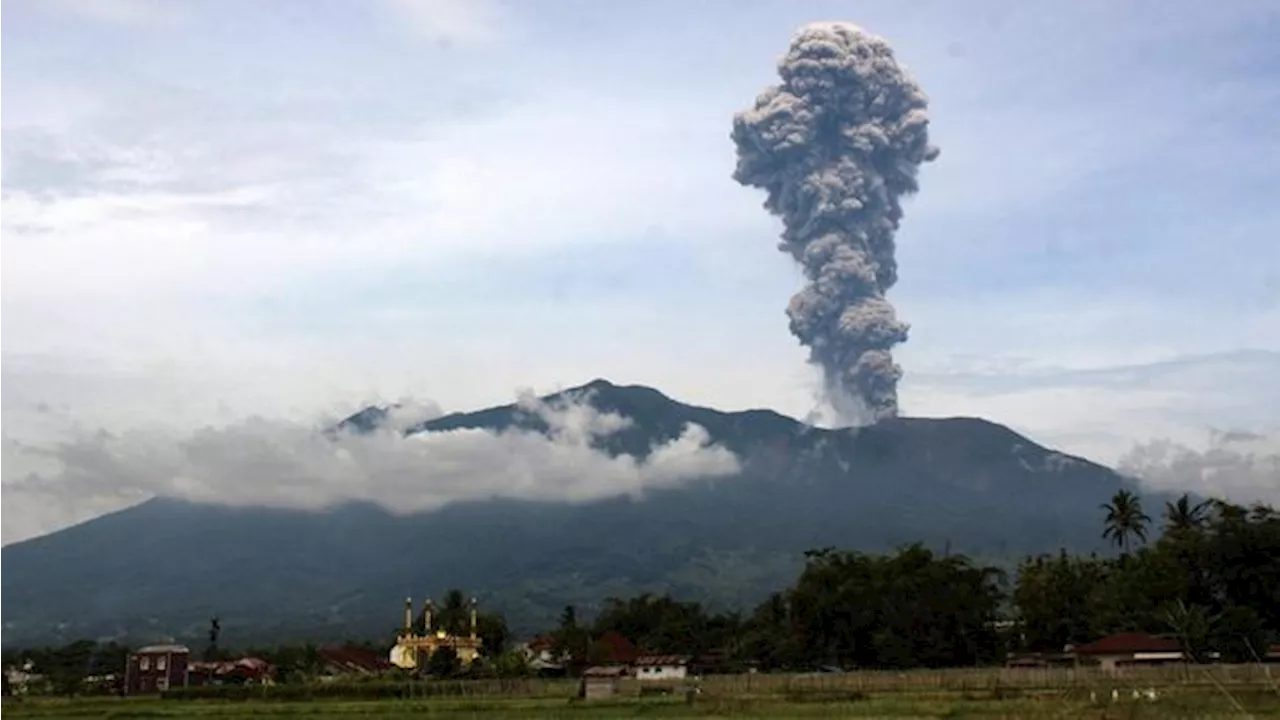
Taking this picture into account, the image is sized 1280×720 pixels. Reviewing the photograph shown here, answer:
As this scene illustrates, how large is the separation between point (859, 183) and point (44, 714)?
13888 cm

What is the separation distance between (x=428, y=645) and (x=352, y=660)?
10.5m

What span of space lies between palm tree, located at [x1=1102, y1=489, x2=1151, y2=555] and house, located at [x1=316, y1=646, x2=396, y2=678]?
4960 centimetres

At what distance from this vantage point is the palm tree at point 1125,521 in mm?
96250

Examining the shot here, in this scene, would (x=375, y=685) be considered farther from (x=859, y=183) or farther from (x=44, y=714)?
(x=859, y=183)

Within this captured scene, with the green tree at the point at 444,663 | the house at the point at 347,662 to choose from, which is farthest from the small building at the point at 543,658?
the house at the point at 347,662

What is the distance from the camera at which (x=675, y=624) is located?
337 feet

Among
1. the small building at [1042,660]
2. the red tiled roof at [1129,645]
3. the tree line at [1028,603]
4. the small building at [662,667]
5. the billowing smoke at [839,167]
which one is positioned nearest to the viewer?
the red tiled roof at [1129,645]

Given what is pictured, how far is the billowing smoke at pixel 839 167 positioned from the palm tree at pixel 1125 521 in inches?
3051

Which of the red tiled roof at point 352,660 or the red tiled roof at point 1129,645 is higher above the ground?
the red tiled roof at point 352,660

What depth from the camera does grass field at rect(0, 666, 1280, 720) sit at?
3200cm

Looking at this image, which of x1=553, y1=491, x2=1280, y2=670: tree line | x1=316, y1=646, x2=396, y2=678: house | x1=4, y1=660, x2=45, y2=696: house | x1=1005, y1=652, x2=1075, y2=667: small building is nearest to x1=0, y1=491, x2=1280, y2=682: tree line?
x1=553, y1=491, x2=1280, y2=670: tree line

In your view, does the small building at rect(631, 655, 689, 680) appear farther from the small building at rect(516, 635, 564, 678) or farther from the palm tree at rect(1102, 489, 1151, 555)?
the palm tree at rect(1102, 489, 1151, 555)

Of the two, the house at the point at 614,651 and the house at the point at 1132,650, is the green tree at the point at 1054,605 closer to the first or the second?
the house at the point at 1132,650

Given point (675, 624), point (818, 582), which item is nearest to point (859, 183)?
point (675, 624)
